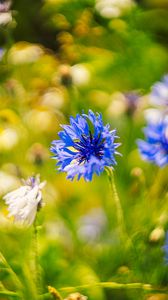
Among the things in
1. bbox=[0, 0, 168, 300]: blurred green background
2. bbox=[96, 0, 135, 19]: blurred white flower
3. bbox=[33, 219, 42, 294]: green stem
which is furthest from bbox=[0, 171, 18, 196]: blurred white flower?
bbox=[96, 0, 135, 19]: blurred white flower

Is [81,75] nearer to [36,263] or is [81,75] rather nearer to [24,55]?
[24,55]

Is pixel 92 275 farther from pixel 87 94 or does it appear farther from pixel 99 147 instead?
pixel 87 94


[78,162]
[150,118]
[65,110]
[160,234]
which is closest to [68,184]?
[65,110]

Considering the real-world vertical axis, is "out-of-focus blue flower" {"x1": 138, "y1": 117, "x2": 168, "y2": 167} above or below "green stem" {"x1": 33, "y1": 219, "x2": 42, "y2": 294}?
above

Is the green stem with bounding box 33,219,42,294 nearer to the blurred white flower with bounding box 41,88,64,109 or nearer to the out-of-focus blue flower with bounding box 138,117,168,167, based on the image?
the out-of-focus blue flower with bounding box 138,117,168,167

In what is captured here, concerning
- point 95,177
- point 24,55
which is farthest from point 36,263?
point 24,55

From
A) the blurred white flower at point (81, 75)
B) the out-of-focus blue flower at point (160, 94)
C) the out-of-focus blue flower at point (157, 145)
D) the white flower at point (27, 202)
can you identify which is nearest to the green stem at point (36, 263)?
the white flower at point (27, 202)
